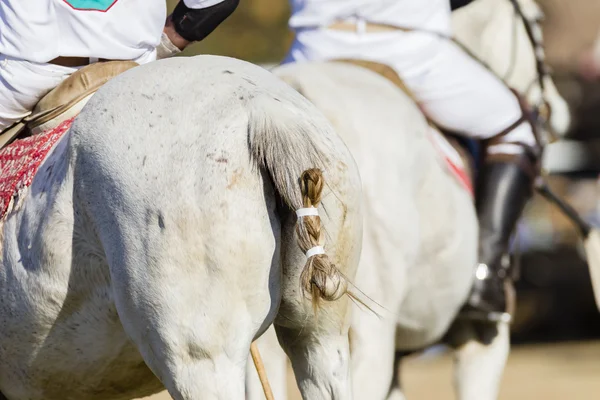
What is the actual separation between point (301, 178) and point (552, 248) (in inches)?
361

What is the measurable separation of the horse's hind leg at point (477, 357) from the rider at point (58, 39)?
2.34m

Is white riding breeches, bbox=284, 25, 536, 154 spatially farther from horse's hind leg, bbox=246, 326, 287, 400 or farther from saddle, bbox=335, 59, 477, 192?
horse's hind leg, bbox=246, 326, 287, 400

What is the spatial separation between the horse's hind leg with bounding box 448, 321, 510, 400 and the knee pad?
2.00 meters

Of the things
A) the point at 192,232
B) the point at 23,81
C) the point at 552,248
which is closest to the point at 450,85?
the point at 23,81

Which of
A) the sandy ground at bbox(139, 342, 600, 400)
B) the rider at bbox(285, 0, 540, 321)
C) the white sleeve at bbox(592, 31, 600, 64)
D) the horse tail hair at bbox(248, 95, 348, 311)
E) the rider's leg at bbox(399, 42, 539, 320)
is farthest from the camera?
the sandy ground at bbox(139, 342, 600, 400)

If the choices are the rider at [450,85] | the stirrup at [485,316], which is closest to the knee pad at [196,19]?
the rider at [450,85]

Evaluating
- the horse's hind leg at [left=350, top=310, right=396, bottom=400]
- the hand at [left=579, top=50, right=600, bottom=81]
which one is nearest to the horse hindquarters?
the horse's hind leg at [left=350, top=310, right=396, bottom=400]

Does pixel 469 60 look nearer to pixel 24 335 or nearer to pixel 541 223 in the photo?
pixel 24 335

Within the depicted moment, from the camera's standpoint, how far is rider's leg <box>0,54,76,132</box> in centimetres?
379

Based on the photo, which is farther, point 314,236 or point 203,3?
point 203,3

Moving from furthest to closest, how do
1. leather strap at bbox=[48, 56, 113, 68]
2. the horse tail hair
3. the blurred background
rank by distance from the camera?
the blurred background, leather strap at bbox=[48, 56, 113, 68], the horse tail hair

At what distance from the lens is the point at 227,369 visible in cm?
293

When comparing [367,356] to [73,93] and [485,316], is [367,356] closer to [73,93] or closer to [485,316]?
[485,316]

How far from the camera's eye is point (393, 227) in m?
4.34
